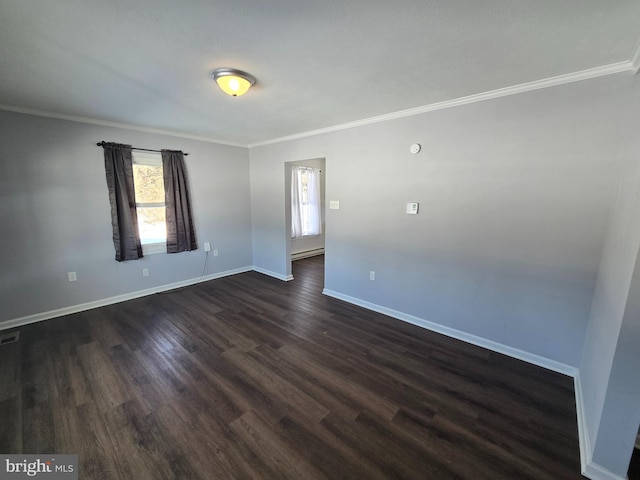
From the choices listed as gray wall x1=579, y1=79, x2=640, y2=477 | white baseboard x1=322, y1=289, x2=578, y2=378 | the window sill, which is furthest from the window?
gray wall x1=579, y1=79, x2=640, y2=477

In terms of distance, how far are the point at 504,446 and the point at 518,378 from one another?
0.81 m

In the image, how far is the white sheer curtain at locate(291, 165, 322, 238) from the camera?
5773 millimetres

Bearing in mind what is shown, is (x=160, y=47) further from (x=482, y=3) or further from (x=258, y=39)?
(x=482, y=3)

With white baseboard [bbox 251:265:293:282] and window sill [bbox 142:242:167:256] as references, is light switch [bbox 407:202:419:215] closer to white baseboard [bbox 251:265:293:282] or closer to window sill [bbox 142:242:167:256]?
white baseboard [bbox 251:265:293:282]

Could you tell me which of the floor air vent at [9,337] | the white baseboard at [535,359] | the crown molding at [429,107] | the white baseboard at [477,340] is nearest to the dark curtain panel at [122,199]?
the crown molding at [429,107]

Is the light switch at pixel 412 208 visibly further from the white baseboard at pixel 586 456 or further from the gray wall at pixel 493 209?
the white baseboard at pixel 586 456

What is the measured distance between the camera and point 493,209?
2.39m

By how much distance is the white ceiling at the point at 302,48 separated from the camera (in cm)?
130

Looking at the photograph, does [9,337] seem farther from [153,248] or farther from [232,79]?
[232,79]

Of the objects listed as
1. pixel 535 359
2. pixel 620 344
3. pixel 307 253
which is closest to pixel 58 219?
pixel 307 253

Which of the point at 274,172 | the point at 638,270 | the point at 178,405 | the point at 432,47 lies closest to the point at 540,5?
the point at 432,47

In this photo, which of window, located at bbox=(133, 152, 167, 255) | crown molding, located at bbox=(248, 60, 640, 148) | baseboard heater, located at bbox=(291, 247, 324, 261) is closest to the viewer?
crown molding, located at bbox=(248, 60, 640, 148)

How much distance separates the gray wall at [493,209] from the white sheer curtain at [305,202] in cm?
227

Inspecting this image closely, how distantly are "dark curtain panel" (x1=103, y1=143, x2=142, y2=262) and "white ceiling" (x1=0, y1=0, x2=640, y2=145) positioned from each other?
861mm
